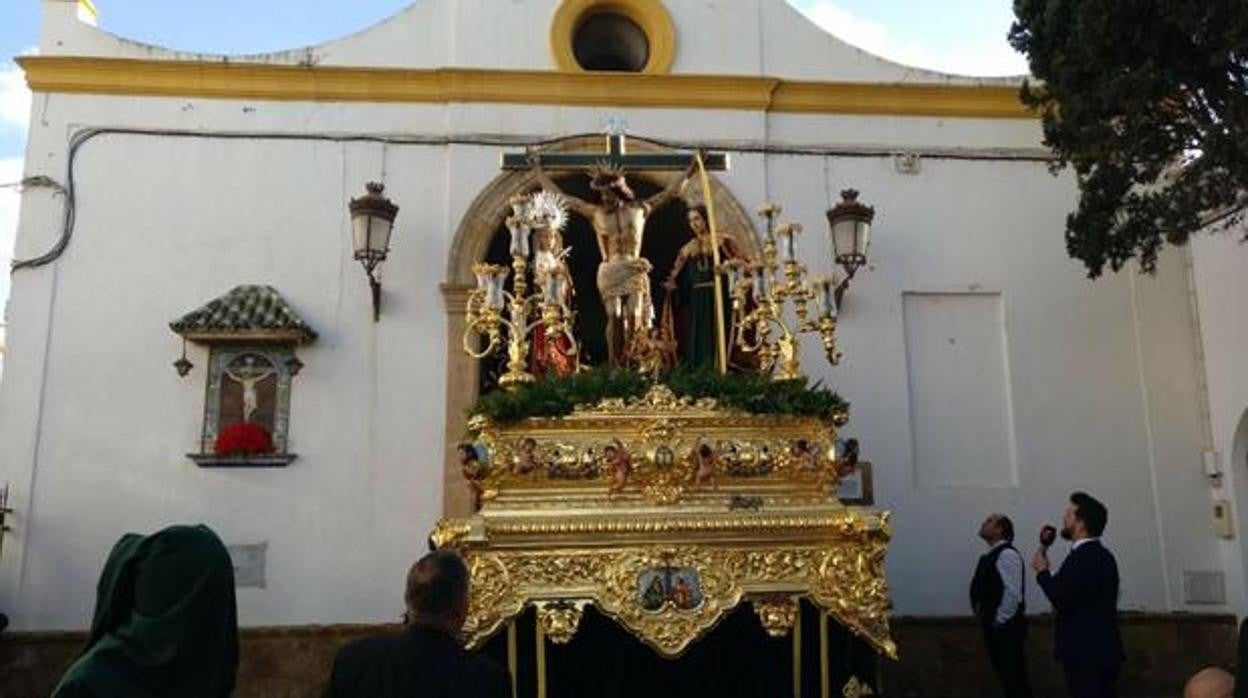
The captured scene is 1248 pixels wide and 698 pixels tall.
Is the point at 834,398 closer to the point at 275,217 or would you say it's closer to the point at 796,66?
the point at 796,66

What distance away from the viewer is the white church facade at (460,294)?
8875 millimetres

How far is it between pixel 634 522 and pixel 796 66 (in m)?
5.24

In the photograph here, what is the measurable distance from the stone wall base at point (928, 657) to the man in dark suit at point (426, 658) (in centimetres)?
576

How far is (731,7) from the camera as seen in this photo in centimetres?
1024

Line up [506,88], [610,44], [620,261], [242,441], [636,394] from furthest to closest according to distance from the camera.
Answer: [610,44] < [506,88] < [242,441] < [620,261] < [636,394]

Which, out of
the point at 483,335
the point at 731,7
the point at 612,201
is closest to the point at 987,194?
the point at 731,7

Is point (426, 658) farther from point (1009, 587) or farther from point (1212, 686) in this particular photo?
point (1009, 587)

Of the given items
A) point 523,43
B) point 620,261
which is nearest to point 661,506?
point 620,261

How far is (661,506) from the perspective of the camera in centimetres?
663

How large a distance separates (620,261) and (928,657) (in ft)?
12.9

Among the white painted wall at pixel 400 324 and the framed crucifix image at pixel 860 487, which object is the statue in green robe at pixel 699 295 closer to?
the white painted wall at pixel 400 324

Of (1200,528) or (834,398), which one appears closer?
(834,398)

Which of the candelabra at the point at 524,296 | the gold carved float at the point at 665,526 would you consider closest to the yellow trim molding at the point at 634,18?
the candelabra at the point at 524,296

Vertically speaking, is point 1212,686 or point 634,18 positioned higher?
point 634,18
